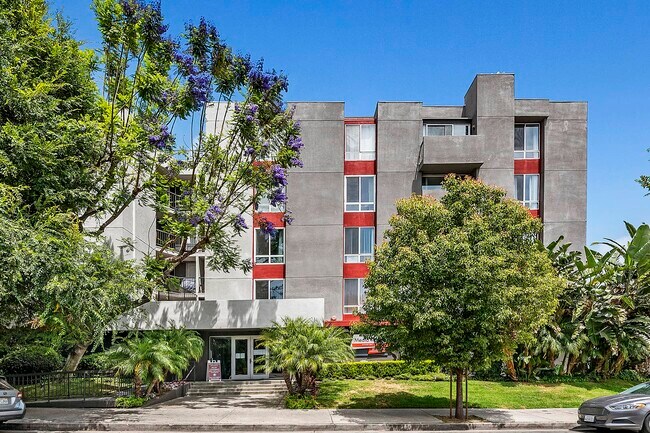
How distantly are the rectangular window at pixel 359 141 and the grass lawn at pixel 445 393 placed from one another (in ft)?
41.8

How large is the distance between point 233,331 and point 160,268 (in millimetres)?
6139

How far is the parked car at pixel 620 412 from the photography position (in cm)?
1077

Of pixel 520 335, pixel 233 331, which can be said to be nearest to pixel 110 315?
pixel 233 331

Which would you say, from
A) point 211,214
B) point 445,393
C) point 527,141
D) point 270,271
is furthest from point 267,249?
point 527,141

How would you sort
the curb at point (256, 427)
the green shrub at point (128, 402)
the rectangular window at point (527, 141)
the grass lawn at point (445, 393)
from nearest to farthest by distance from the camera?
the curb at point (256, 427)
the green shrub at point (128, 402)
the grass lawn at point (445, 393)
the rectangular window at point (527, 141)

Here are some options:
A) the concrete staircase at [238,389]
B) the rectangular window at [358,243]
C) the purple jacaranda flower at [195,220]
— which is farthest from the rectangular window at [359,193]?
the purple jacaranda flower at [195,220]

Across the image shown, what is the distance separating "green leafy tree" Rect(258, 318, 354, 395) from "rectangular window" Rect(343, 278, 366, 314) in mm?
8385

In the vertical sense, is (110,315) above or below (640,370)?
above

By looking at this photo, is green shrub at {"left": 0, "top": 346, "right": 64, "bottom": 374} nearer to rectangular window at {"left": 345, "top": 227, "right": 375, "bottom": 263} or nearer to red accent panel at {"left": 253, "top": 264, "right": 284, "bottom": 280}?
red accent panel at {"left": 253, "top": 264, "right": 284, "bottom": 280}

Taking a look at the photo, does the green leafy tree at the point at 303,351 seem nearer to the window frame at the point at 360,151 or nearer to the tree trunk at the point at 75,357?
the tree trunk at the point at 75,357

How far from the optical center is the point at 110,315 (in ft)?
42.3

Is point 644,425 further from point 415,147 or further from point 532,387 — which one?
point 415,147

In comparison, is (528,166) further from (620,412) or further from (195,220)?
(195,220)

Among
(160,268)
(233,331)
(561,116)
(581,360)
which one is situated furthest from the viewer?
(561,116)
